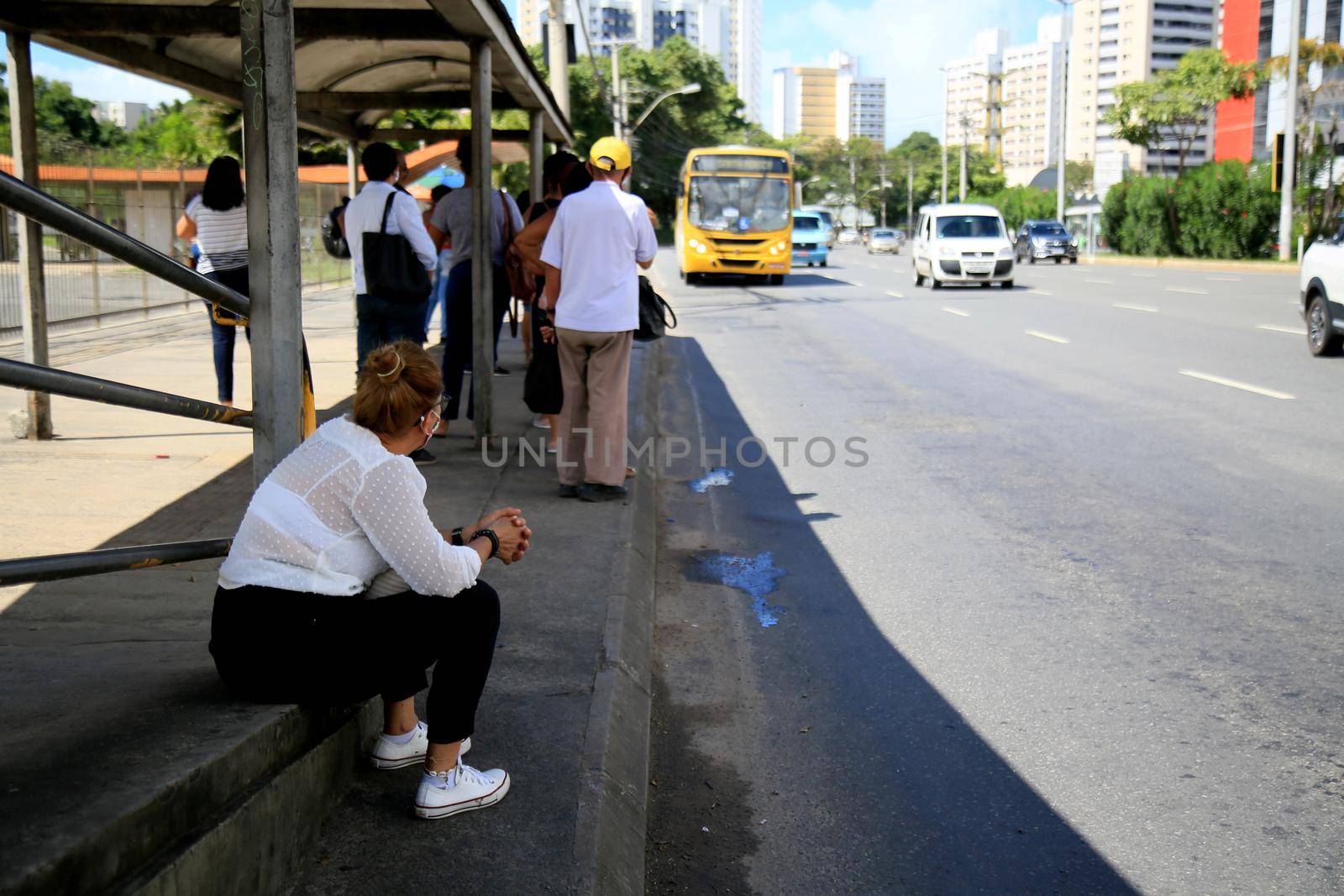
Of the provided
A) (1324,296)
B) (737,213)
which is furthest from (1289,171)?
(1324,296)

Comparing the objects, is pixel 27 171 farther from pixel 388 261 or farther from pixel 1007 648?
pixel 1007 648

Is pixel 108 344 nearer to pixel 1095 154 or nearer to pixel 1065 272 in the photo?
pixel 1065 272

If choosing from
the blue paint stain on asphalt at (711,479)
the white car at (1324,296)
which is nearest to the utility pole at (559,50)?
the white car at (1324,296)

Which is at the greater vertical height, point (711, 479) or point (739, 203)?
point (739, 203)

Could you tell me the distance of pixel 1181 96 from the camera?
48000mm

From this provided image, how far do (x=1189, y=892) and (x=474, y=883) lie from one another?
1.79 m

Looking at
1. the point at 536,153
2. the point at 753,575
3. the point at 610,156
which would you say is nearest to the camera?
the point at 753,575

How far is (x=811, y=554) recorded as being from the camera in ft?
22.2

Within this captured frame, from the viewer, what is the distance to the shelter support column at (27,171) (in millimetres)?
7496

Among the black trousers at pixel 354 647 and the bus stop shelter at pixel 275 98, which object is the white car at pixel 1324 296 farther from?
the black trousers at pixel 354 647

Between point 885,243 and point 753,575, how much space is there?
63017mm

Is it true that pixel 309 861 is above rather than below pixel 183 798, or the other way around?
below

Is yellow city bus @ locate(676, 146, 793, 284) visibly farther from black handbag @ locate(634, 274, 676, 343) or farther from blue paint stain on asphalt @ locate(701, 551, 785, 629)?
blue paint stain on asphalt @ locate(701, 551, 785, 629)

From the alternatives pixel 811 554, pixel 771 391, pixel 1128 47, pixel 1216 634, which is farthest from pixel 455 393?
pixel 1128 47
